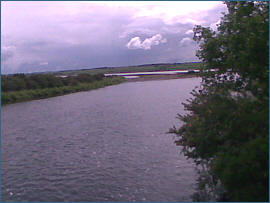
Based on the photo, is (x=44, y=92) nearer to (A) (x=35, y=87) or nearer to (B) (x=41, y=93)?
(B) (x=41, y=93)

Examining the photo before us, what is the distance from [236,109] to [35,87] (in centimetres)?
5394

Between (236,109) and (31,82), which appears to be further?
(31,82)

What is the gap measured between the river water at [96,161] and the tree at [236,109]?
2.96 m

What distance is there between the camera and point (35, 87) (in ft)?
191

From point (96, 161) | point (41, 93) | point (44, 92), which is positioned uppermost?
point (44, 92)

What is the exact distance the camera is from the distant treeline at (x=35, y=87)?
5150 cm

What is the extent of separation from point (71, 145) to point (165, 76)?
83.2 m

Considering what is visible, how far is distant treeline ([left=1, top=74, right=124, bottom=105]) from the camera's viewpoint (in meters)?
51.5

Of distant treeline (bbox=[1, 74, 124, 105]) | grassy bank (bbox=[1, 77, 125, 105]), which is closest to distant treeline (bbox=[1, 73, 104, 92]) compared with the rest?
distant treeline (bbox=[1, 74, 124, 105])

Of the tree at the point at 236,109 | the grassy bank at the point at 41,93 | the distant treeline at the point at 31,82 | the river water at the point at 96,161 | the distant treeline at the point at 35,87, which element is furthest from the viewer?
the distant treeline at the point at 31,82

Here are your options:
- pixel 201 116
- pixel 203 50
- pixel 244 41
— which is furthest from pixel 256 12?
pixel 201 116

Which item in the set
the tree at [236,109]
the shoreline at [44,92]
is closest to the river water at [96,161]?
the tree at [236,109]

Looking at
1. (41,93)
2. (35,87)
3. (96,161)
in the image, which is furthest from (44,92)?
(96,161)

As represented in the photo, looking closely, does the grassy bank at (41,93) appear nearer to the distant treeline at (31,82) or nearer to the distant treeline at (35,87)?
the distant treeline at (35,87)
